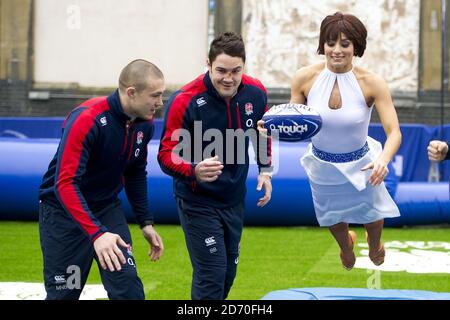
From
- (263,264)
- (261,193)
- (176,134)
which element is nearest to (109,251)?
(176,134)

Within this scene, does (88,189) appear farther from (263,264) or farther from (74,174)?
(263,264)

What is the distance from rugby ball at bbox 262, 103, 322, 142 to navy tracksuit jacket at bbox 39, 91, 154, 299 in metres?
0.87

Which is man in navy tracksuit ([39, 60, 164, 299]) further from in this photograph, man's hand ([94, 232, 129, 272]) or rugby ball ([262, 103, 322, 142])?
rugby ball ([262, 103, 322, 142])

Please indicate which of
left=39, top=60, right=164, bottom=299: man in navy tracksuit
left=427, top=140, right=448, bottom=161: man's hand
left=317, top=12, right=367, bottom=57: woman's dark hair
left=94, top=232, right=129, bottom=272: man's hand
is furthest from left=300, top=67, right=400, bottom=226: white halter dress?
left=94, top=232, right=129, bottom=272: man's hand

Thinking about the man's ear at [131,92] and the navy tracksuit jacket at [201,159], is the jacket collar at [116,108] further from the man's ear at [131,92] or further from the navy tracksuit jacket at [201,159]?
the navy tracksuit jacket at [201,159]

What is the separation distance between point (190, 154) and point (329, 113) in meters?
1.13

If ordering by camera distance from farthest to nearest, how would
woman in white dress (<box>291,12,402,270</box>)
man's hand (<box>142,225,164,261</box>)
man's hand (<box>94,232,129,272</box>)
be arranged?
woman in white dress (<box>291,12,402,270</box>) → man's hand (<box>142,225,164,261</box>) → man's hand (<box>94,232,129,272</box>)

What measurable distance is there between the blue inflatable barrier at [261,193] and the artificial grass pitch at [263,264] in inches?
7.5

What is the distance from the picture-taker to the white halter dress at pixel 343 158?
23.0 feet

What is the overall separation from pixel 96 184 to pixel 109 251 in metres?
0.82

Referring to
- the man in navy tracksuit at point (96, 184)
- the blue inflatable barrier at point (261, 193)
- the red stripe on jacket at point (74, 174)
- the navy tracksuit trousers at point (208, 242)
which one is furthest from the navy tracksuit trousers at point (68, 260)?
the blue inflatable barrier at point (261, 193)

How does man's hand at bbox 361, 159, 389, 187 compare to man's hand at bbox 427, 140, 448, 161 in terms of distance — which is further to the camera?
man's hand at bbox 361, 159, 389, 187

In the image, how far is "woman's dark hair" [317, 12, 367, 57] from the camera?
675cm

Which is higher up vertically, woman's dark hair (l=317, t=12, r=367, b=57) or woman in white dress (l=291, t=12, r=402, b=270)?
woman's dark hair (l=317, t=12, r=367, b=57)
